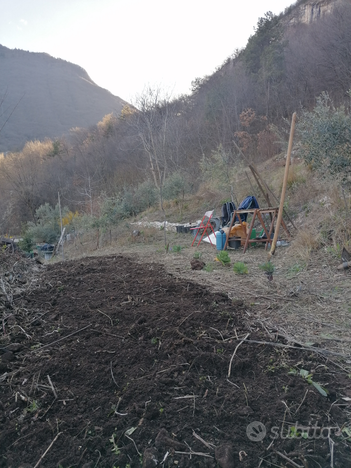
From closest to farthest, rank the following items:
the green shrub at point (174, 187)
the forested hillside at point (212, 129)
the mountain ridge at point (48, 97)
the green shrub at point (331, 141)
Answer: the green shrub at point (331, 141) < the green shrub at point (174, 187) < the forested hillside at point (212, 129) < the mountain ridge at point (48, 97)

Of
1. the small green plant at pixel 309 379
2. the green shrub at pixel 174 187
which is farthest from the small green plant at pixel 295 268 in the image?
the green shrub at pixel 174 187

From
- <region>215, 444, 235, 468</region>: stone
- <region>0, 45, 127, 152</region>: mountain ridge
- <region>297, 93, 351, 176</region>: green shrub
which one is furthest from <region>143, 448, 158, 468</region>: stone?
<region>0, 45, 127, 152</region>: mountain ridge

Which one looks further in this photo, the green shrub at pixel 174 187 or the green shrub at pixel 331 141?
the green shrub at pixel 174 187

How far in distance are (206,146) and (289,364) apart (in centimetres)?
2391

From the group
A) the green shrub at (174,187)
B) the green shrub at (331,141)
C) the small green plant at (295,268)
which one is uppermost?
the green shrub at (331,141)

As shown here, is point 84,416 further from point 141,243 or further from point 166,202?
point 166,202

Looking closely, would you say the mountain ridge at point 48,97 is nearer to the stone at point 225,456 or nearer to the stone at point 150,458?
the stone at point 150,458

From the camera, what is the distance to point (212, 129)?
83.2 ft

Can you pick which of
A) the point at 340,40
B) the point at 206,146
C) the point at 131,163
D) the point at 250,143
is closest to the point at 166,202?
the point at 250,143

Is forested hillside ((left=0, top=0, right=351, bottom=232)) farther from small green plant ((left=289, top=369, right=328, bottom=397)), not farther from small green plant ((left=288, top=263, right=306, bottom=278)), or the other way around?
small green plant ((left=289, top=369, right=328, bottom=397))

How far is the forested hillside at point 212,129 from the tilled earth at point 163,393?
430 cm

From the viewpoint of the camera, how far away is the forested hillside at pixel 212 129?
17.1 metres

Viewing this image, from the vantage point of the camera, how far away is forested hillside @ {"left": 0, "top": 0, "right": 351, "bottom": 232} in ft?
56.2

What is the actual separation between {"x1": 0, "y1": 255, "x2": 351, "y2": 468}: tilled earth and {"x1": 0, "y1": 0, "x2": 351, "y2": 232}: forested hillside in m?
4.30
